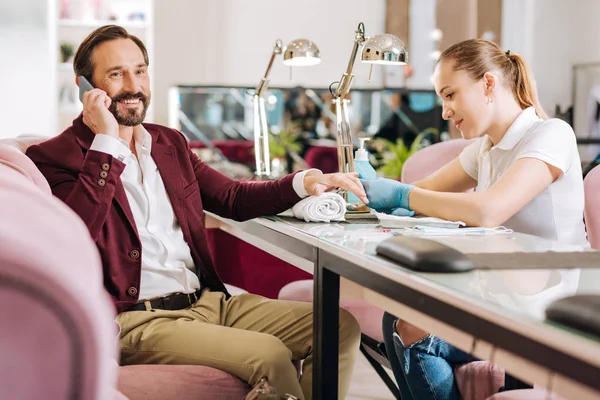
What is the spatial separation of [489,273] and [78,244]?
25.1 inches

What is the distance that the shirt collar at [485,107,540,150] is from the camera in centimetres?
196

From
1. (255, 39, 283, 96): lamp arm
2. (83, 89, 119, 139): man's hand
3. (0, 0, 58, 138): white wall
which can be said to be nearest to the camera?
(83, 89, 119, 139): man's hand

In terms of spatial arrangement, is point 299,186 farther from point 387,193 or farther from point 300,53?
point 300,53

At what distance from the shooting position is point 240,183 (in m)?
2.03

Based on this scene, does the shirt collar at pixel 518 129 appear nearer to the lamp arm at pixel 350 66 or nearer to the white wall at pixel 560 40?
the lamp arm at pixel 350 66

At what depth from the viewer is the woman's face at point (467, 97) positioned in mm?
1985

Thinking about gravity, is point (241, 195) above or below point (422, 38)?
below

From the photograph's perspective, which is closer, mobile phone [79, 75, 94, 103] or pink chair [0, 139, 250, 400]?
pink chair [0, 139, 250, 400]

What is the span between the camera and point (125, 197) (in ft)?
5.70

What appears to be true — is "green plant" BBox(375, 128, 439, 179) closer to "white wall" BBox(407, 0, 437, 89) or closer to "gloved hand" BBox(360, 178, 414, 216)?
"white wall" BBox(407, 0, 437, 89)

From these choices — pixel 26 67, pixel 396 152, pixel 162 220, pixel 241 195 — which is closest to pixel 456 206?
pixel 241 195

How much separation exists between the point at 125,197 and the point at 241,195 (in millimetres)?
348

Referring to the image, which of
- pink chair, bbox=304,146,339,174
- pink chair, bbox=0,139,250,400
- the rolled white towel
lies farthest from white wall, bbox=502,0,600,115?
pink chair, bbox=0,139,250,400

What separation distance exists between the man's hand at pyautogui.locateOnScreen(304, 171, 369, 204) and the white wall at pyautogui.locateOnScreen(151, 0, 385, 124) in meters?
5.43
